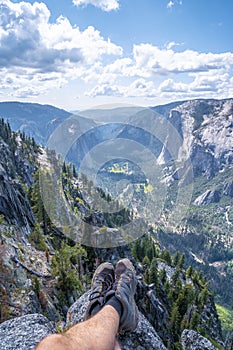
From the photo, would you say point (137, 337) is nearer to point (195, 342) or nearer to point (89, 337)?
point (89, 337)

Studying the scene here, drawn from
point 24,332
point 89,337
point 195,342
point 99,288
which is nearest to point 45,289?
point 24,332

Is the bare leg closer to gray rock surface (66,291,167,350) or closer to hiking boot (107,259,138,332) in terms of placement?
hiking boot (107,259,138,332)

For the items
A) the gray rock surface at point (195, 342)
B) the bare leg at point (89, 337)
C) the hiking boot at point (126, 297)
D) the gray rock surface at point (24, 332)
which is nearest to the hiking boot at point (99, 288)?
the hiking boot at point (126, 297)

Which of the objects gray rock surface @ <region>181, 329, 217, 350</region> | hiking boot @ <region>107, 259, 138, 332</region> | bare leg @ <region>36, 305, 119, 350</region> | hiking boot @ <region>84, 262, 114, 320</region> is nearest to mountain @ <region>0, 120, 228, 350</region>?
gray rock surface @ <region>181, 329, 217, 350</region>

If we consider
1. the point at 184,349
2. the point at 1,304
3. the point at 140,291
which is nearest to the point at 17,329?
the point at 1,304

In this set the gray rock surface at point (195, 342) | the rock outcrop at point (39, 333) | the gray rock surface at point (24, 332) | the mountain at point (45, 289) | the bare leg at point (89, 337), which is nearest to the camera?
the bare leg at point (89, 337)

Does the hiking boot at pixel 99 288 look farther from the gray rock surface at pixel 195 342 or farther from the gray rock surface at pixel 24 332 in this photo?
the gray rock surface at pixel 195 342

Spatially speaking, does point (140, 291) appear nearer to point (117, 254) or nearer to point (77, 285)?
point (117, 254)
